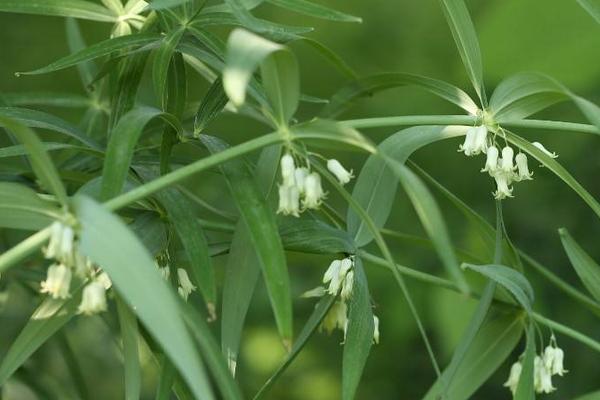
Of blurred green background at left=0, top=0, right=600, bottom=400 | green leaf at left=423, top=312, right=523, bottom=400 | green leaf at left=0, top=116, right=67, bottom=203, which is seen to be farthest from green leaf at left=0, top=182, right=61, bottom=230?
blurred green background at left=0, top=0, right=600, bottom=400

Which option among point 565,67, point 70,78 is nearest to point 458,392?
point 565,67

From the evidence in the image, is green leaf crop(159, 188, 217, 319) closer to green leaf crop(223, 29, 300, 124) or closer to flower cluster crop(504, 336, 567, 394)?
green leaf crop(223, 29, 300, 124)

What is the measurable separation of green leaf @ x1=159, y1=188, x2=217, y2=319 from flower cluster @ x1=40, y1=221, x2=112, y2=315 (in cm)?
7

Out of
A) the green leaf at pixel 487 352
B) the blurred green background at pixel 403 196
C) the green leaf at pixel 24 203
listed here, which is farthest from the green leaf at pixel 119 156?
the blurred green background at pixel 403 196

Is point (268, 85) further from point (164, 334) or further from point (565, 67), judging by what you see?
point (565, 67)

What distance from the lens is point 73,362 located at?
1095 mm

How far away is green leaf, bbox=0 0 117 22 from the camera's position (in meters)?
0.73

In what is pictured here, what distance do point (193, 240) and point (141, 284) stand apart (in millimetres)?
180

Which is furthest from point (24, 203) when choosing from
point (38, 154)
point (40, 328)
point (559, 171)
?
point (559, 171)

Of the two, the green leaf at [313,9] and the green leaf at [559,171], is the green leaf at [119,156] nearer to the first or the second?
the green leaf at [313,9]

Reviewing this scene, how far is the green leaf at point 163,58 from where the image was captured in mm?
706

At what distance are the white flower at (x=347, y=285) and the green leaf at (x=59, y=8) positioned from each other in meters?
0.29

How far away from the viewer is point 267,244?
590 millimetres

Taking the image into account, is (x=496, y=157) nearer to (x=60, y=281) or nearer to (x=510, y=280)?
(x=510, y=280)
